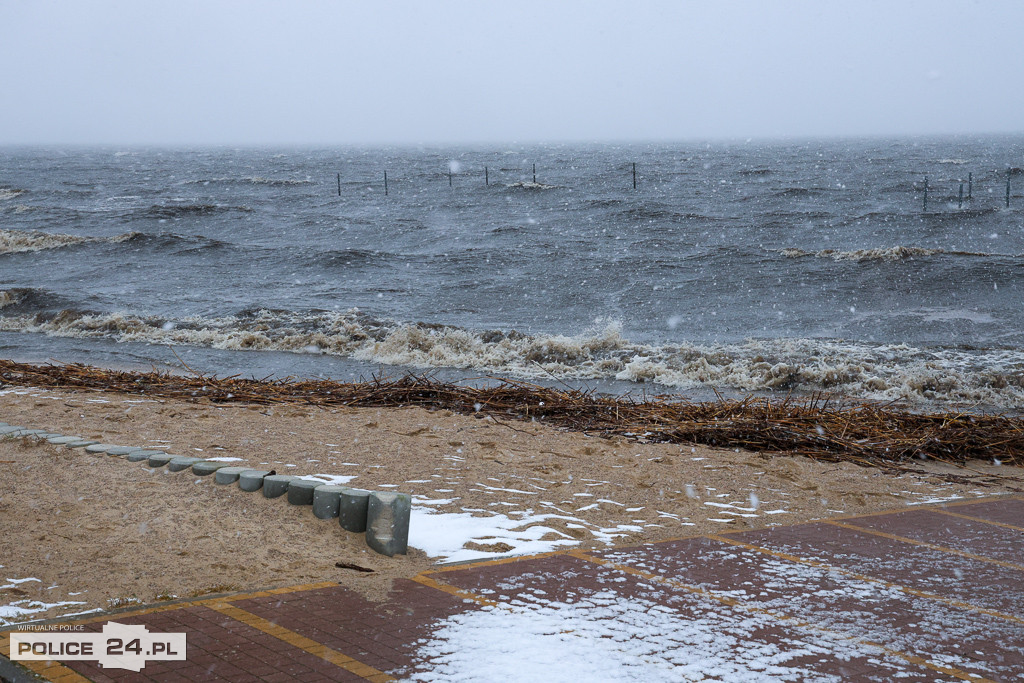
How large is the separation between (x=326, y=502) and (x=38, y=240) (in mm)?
27751

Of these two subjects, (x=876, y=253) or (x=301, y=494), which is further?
(x=876, y=253)

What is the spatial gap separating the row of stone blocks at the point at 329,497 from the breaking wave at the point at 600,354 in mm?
7602

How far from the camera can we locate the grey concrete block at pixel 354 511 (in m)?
4.72

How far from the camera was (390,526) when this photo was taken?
4.56m

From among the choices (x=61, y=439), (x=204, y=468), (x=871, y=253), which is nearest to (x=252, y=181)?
(x=871, y=253)

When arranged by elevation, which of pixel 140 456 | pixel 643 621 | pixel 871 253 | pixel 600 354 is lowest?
pixel 600 354

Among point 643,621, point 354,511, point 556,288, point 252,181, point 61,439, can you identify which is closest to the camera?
point 643,621

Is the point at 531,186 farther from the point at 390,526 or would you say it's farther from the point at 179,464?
the point at 390,526

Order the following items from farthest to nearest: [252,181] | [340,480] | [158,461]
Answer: [252,181] < [340,480] < [158,461]

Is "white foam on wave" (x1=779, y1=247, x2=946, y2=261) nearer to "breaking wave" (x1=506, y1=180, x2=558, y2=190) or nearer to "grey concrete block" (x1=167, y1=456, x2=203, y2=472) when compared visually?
"grey concrete block" (x1=167, y1=456, x2=203, y2=472)

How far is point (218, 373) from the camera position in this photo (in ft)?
41.9

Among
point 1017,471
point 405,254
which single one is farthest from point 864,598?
point 405,254

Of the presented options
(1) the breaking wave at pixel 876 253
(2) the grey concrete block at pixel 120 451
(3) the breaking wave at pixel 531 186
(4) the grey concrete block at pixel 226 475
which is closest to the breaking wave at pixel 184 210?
(3) the breaking wave at pixel 531 186

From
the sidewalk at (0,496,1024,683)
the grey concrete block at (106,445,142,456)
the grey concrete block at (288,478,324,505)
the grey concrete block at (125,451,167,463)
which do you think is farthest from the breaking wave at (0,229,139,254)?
the sidewalk at (0,496,1024,683)
